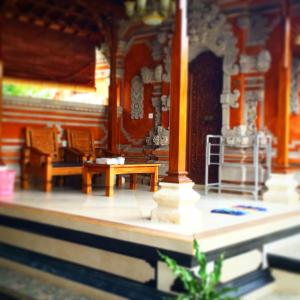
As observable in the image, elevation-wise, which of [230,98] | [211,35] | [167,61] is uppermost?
[211,35]

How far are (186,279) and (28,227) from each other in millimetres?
1550

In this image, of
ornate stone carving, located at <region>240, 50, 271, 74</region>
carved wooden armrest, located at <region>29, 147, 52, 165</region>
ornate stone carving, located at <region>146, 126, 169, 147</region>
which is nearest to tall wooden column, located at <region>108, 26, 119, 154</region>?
ornate stone carving, located at <region>146, 126, 169, 147</region>

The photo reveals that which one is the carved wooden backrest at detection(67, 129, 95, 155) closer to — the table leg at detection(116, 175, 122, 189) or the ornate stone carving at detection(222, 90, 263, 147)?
the table leg at detection(116, 175, 122, 189)

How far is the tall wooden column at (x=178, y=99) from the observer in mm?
3070

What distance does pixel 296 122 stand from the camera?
12.7ft

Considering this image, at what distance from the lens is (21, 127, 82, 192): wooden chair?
3.83 metres

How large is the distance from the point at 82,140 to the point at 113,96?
535 mm

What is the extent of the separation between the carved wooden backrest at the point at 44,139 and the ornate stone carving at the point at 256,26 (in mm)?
2050

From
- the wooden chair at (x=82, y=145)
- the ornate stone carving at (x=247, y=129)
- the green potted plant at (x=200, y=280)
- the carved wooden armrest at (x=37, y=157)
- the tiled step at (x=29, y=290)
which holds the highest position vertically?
the ornate stone carving at (x=247, y=129)

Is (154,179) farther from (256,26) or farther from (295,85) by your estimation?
(256,26)

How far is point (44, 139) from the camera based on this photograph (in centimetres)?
395

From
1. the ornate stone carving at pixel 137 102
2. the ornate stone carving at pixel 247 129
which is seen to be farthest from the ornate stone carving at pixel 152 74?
the ornate stone carving at pixel 247 129

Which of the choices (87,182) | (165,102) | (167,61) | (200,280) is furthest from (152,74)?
(200,280)

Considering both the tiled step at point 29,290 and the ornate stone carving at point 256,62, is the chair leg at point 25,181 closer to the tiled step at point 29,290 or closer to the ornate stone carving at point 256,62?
the tiled step at point 29,290
